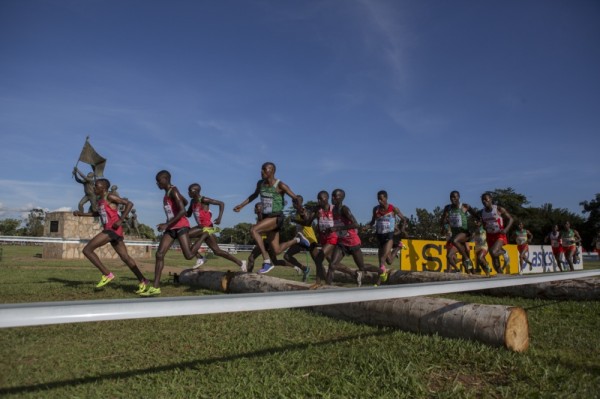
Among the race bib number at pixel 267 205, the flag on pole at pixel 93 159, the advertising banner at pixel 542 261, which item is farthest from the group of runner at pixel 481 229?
the flag on pole at pixel 93 159

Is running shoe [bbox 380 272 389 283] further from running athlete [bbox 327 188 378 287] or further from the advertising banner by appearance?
the advertising banner

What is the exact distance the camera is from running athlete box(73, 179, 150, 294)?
277 inches

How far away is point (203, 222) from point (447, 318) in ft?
22.0

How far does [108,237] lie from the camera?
7.12 m

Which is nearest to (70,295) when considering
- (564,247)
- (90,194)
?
Result: (90,194)

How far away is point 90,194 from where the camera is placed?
19.0 metres

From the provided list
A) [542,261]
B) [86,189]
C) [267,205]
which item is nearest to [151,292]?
[267,205]

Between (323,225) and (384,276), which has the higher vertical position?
(323,225)

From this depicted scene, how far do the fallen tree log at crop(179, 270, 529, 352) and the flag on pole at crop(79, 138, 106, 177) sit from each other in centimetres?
1838

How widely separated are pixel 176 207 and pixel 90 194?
45.2ft

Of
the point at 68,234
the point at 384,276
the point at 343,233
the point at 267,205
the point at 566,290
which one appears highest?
the point at 267,205

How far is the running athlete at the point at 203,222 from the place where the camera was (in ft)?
27.2

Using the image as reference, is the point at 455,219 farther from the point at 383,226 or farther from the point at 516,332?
the point at 516,332

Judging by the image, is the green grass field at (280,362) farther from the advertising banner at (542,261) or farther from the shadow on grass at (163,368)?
the advertising banner at (542,261)
